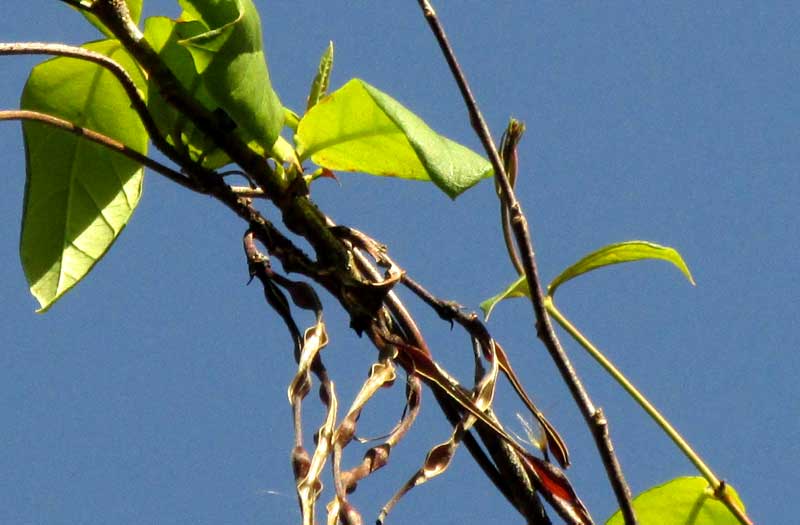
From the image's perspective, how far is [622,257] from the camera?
645mm

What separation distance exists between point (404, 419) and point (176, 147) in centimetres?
19

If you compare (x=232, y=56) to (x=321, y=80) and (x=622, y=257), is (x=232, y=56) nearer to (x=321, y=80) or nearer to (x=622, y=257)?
(x=321, y=80)

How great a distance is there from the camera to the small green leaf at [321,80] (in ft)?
2.14

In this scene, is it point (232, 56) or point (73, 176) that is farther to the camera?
point (73, 176)

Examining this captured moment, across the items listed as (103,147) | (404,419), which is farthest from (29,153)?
(404,419)

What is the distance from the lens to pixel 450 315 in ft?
1.95

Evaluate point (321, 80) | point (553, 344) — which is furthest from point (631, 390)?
point (321, 80)

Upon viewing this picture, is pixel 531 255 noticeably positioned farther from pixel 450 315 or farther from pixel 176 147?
pixel 176 147

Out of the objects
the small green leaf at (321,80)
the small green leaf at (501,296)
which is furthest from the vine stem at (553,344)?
the small green leaf at (321,80)

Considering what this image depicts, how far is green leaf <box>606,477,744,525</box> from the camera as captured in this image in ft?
2.14

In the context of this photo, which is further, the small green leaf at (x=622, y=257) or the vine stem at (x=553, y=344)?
the small green leaf at (x=622, y=257)

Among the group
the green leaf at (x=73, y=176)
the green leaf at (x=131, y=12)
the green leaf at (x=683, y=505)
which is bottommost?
the green leaf at (x=683, y=505)

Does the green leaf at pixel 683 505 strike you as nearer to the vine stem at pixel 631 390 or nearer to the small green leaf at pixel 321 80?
the vine stem at pixel 631 390

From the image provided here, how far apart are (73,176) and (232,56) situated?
0.18m
